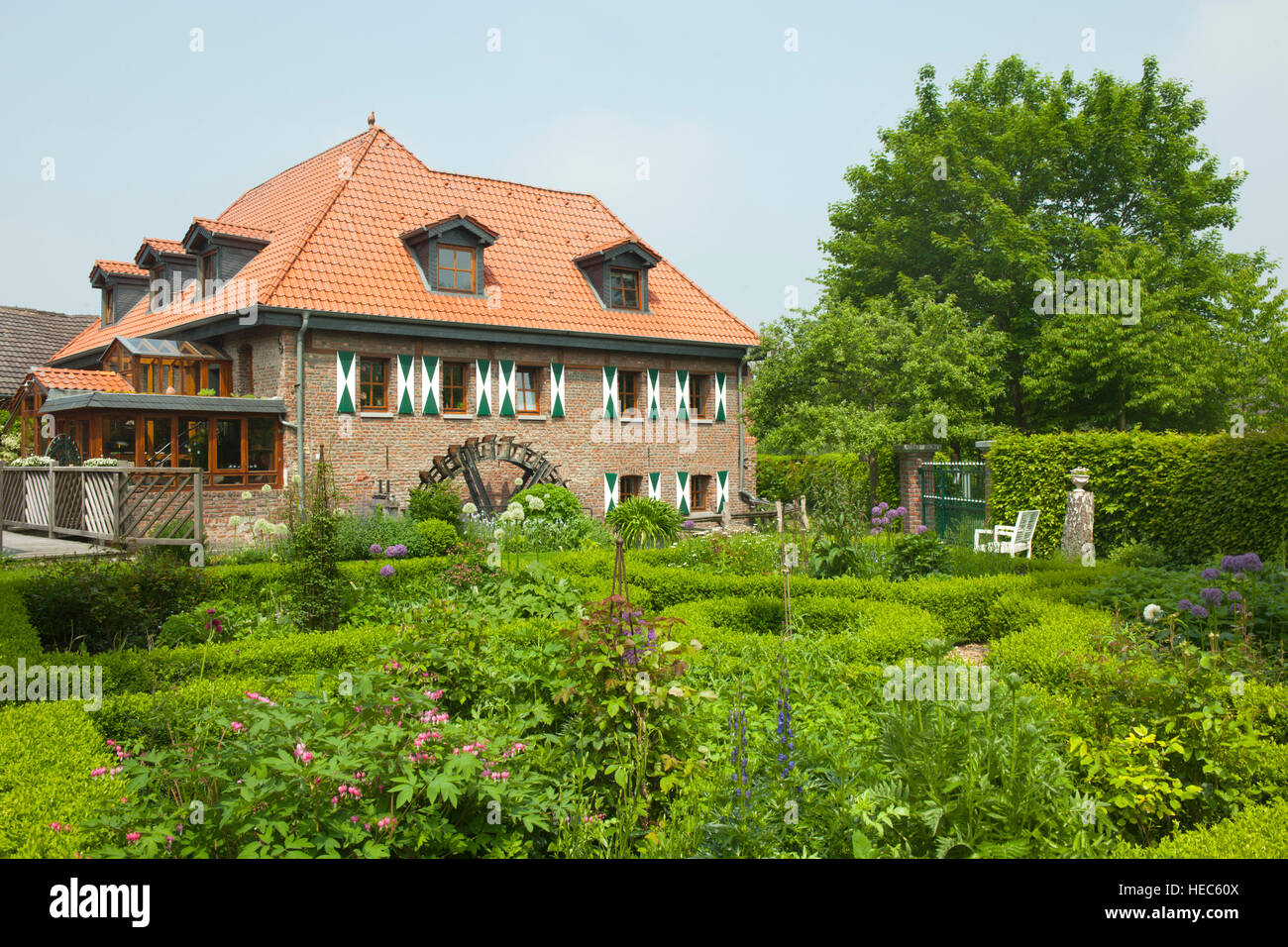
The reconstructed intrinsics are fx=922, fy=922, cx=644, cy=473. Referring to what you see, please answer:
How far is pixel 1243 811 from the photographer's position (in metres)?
3.98

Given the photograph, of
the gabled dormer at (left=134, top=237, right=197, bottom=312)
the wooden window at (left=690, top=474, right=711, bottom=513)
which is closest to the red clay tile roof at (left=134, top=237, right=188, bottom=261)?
the gabled dormer at (left=134, top=237, right=197, bottom=312)

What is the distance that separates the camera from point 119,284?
24594mm

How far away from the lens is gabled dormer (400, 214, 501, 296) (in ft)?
66.9

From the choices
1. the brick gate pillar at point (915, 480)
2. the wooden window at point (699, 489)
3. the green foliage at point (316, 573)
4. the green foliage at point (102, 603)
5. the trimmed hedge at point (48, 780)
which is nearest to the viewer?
the trimmed hedge at point (48, 780)

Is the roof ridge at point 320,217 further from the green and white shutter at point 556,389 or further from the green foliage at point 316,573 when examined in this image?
the green foliage at point 316,573

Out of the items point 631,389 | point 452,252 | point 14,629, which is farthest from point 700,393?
point 14,629

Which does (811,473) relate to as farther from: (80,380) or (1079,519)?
(80,380)

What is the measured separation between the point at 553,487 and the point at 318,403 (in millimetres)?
5496

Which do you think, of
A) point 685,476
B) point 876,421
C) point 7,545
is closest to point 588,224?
point 685,476

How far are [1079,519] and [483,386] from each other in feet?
41.6

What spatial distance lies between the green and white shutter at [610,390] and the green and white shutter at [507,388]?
247cm

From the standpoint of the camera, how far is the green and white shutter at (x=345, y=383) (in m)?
18.9

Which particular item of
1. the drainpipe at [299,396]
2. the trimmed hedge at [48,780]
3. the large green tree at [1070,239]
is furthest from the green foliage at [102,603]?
the large green tree at [1070,239]
